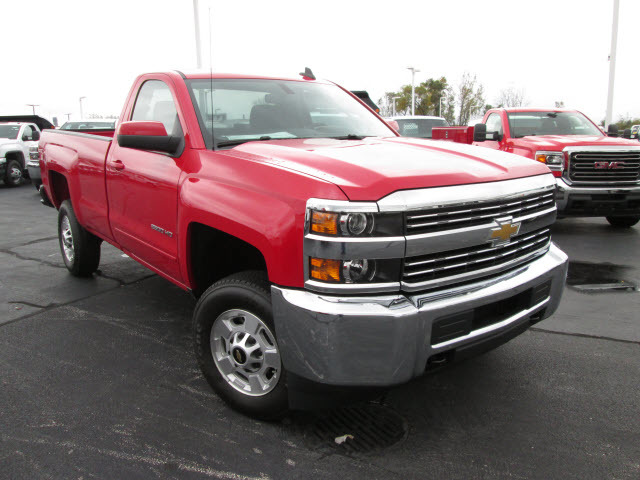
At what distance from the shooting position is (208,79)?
378 cm

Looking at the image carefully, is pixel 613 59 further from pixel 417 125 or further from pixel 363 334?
pixel 363 334

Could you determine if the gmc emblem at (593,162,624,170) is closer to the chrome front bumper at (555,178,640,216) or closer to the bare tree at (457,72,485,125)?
the chrome front bumper at (555,178,640,216)

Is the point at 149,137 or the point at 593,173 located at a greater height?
the point at 149,137

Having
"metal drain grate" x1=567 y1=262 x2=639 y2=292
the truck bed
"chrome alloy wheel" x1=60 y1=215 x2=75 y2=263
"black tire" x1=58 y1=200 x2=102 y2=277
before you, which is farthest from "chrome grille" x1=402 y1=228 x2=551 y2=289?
"chrome alloy wheel" x1=60 y1=215 x2=75 y2=263

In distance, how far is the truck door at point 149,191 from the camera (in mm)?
3439

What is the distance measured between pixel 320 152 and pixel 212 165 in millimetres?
632

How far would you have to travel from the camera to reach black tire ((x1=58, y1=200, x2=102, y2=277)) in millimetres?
5438

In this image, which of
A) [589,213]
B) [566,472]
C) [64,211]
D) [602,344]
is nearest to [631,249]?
[589,213]

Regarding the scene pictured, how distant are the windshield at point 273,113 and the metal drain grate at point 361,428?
5.60 feet

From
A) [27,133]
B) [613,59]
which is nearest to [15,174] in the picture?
[27,133]

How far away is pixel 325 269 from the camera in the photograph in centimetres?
235

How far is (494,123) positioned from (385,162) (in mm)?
7457

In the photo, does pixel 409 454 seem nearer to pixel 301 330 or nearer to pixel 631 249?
pixel 301 330

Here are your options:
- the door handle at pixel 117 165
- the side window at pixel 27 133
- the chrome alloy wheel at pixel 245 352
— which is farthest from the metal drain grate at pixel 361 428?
the side window at pixel 27 133
